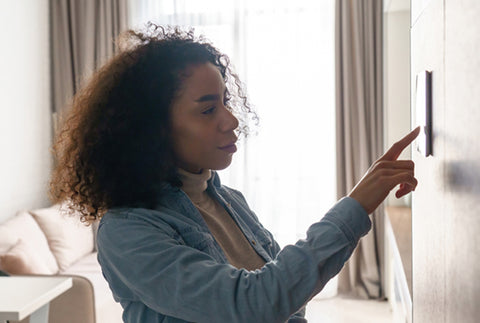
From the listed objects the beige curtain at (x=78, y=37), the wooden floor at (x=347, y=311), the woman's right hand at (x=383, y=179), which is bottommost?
the wooden floor at (x=347, y=311)

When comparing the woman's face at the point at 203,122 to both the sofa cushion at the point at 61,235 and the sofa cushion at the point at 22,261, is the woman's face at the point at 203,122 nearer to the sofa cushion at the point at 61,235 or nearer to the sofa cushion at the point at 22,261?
A: the sofa cushion at the point at 22,261

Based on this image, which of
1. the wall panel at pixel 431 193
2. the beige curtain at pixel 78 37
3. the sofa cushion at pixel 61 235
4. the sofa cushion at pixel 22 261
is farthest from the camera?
the beige curtain at pixel 78 37

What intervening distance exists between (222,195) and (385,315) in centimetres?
286

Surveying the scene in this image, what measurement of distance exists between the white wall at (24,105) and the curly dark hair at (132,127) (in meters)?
2.72

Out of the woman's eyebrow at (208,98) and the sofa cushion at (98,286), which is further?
the sofa cushion at (98,286)

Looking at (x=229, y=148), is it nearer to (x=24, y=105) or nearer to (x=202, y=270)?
(x=202, y=270)

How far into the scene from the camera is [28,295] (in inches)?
71.2

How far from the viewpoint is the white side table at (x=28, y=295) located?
1660 mm

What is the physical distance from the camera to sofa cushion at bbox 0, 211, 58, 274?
283 cm

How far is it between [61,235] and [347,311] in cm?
201

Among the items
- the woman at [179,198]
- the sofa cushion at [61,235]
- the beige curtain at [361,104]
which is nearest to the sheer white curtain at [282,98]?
the beige curtain at [361,104]

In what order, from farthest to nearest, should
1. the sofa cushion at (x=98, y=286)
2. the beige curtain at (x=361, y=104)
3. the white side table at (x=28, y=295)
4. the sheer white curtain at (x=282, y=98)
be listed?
the sheer white curtain at (x=282, y=98)
the beige curtain at (x=361, y=104)
the sofa cushion at (x=98, y=286)
the white side table at (x=28, y=295)

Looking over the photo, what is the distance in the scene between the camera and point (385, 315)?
12.3 feet

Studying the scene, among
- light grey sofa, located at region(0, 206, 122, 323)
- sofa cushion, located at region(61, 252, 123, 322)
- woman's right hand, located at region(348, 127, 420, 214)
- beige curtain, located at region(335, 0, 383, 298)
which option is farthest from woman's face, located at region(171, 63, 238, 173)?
beige curtain, located at region(335, 0, 383, 298)
